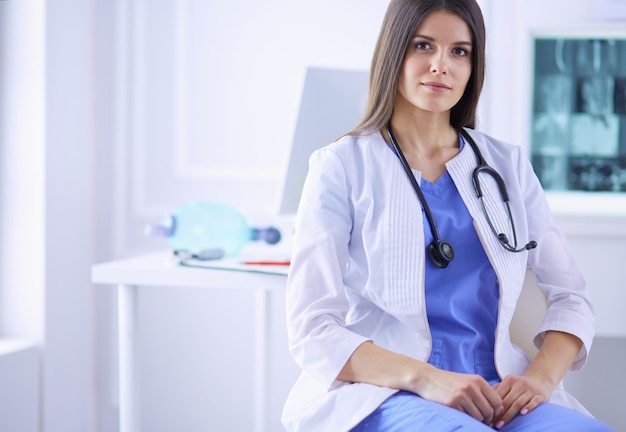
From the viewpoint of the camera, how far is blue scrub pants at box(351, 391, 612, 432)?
1.03 m

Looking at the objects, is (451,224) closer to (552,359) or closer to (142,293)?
(552,359)

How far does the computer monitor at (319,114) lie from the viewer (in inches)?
65.8

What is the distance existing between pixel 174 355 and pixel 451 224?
1.27 metres

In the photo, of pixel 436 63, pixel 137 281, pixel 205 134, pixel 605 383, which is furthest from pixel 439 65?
pixel 605 383

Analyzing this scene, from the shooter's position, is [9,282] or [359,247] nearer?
[359,247]

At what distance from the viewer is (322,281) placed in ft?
3.93

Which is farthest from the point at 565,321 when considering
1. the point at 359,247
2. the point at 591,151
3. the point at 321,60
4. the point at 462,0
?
the point at 321,60

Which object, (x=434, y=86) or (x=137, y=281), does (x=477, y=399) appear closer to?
(x=434, y=86)

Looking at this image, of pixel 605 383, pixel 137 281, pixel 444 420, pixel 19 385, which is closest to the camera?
pixel 444 420

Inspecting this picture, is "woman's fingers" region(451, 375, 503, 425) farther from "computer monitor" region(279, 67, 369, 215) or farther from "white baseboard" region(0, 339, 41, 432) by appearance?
"white baseboard" region(0, 339, 41, 432)

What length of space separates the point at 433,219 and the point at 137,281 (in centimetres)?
64

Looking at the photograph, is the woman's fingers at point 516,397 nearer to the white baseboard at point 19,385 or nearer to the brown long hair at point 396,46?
the brown long hair at point 396,46

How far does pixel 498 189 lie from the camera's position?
1320 millimetres

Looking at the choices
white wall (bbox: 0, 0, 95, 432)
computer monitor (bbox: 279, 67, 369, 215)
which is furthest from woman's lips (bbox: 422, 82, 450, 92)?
white wall (bbox: 0, 0, 95, 432)
